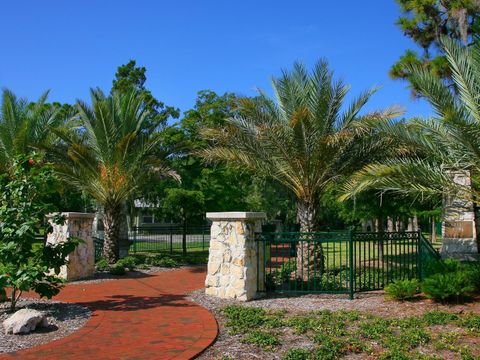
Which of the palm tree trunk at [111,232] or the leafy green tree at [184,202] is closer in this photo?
the palm tree trunk at [111,232]

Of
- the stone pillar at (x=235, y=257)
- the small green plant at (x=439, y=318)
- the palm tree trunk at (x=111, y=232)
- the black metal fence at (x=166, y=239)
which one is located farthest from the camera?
the black metal fence at (x=166, y=239)

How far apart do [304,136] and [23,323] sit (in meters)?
7.63

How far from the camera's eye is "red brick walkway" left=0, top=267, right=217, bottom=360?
6.31 metres

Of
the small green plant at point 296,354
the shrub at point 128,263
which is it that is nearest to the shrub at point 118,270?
the shrub at point 128,263

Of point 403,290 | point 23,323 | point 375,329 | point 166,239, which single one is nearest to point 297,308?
point 403,290

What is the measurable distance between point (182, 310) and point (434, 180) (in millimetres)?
5532

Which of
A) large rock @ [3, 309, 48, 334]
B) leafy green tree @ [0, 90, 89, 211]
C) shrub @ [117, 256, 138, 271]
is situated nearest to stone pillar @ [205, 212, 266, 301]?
large rock @ [3, 309, 48, 334]

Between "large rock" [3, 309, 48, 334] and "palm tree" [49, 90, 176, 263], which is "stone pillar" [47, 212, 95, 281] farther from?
"large rock" [3, 309, 48, 334]

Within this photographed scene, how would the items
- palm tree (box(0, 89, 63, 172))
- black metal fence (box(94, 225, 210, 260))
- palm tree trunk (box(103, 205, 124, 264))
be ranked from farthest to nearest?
black metal fence (box(94, 225, 210, 260)) < palm tree (box(0, 89, 63, 172)) < palm tree trunk (box(103, 205, 124, 264))

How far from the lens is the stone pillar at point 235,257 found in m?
9.85

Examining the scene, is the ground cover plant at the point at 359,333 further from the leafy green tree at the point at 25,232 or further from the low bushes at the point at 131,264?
the low bushes at the point at 131,264

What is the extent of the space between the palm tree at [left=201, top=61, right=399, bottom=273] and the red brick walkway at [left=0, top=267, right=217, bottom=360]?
3.87 meters

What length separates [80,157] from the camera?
49.0 ft

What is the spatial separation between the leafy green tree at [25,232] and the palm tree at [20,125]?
8533 mm
